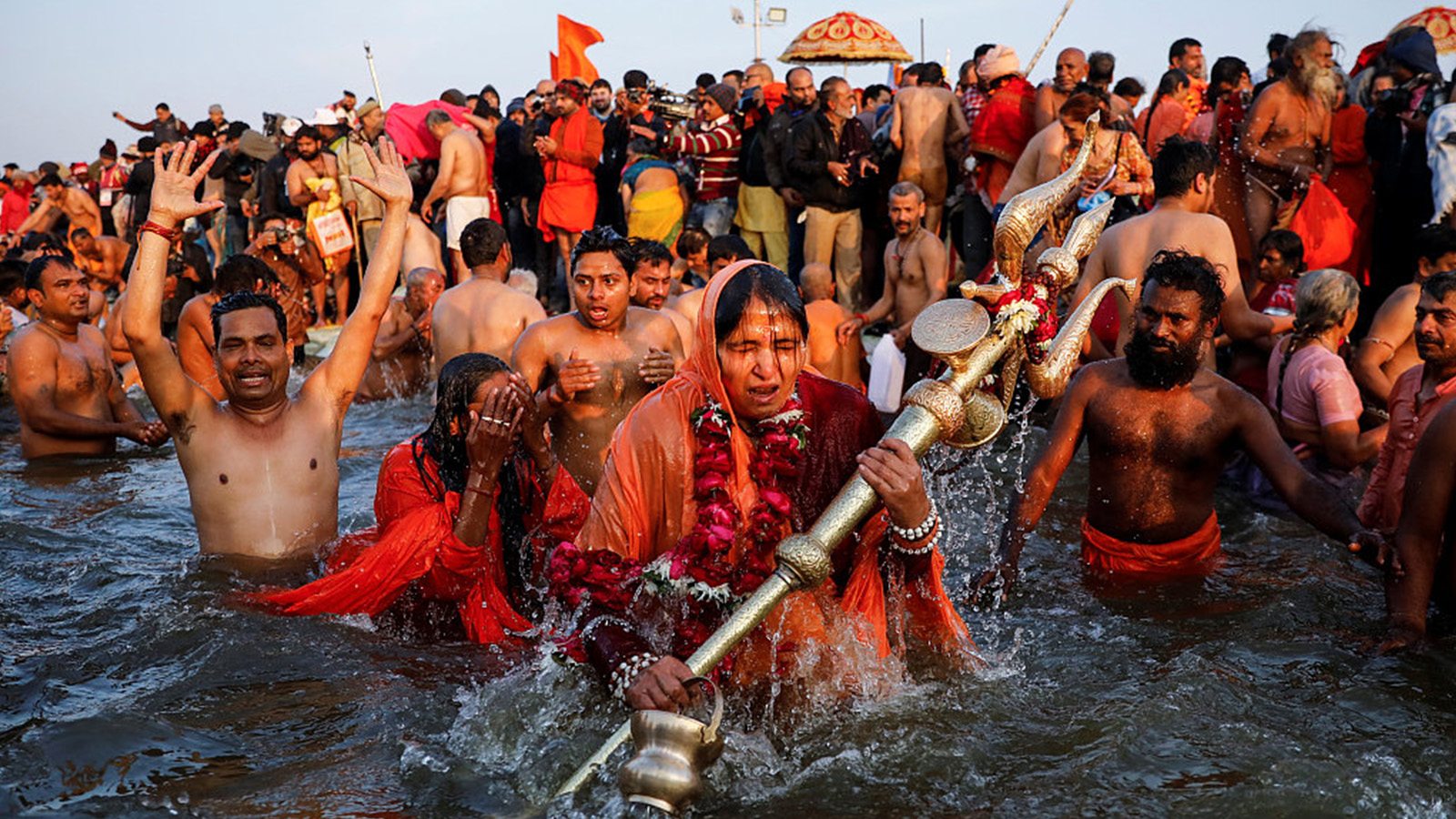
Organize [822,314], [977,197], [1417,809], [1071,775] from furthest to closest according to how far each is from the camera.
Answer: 1. [977,197]
2. [822,314]
3. [1071,775]
4. [1417,809]

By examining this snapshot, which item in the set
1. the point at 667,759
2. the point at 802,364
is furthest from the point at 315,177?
the point at 667,759

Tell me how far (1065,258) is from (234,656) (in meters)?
3.33

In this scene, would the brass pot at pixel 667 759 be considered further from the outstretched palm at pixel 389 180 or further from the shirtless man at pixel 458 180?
the shirtless man at pixel 458 180

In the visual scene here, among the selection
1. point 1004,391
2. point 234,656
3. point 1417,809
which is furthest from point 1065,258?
point 234,656

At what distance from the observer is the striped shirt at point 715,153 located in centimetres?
1151

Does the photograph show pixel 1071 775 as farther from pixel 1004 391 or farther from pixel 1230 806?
pixel 1004 391

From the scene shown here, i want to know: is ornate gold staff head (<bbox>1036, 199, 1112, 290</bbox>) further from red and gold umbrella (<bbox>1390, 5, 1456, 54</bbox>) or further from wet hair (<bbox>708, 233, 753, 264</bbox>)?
red and gold umbrella (<bbox>1390, 5, 1456, 54</bbox>)

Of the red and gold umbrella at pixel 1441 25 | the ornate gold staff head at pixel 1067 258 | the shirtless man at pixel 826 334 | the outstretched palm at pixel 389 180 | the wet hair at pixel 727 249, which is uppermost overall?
the red and gold umbrella at pixel 1441 25

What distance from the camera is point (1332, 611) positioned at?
5.10m

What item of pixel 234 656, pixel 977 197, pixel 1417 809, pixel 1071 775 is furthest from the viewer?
pixel 977 197

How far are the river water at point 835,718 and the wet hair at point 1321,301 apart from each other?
4.02ft

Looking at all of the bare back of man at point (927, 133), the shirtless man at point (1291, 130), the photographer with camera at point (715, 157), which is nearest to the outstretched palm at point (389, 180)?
the shirtless man at point (1291, 130)

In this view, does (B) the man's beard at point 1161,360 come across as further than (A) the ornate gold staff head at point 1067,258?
Yes

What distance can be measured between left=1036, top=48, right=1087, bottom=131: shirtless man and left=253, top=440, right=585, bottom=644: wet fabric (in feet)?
18.5
